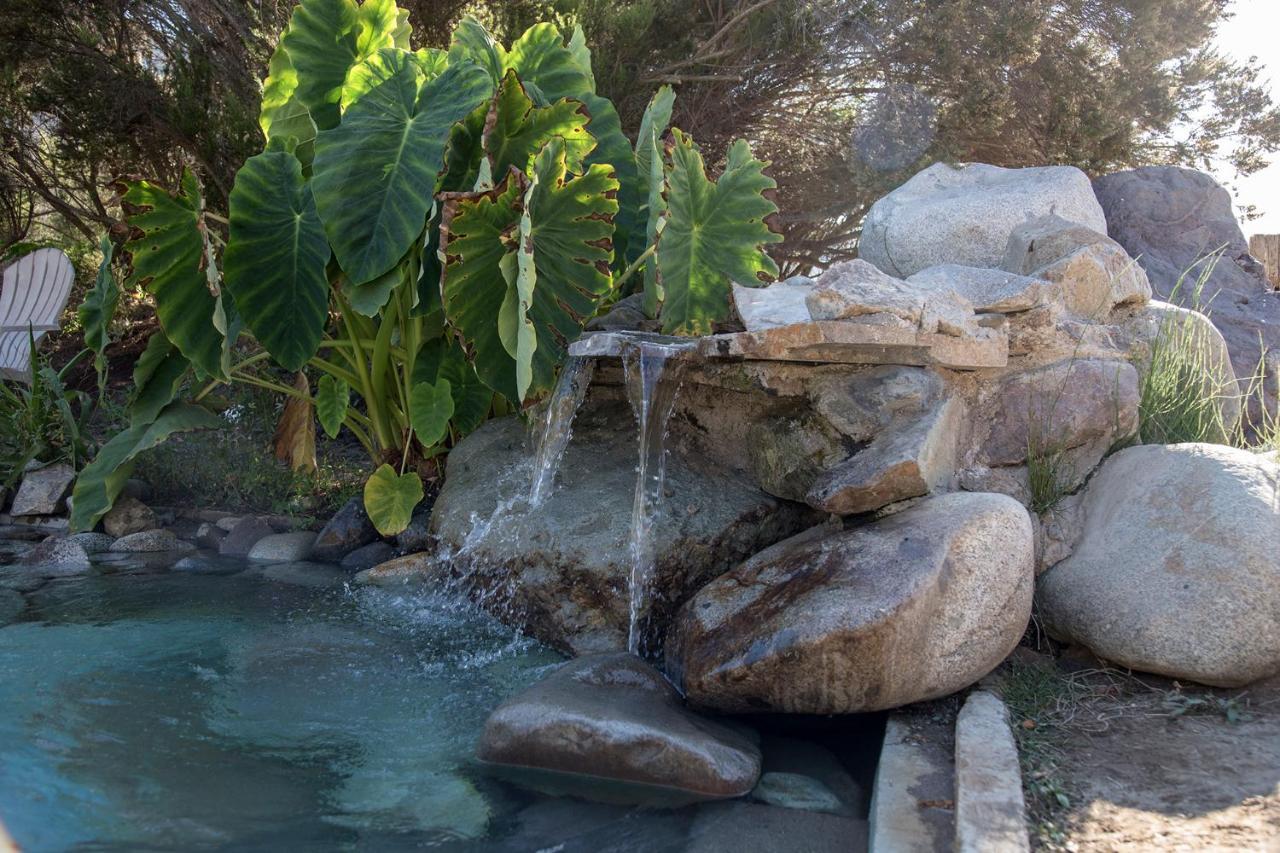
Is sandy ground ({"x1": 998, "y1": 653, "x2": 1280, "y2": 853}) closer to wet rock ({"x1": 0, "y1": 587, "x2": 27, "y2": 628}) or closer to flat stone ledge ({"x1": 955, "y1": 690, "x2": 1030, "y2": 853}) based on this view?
flat stone ledge ({"x1": 955, "y1": 690, "x2": 1030, "y2": 853})

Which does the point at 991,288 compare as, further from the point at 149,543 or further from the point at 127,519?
the point at 127,519

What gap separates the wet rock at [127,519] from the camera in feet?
18.2

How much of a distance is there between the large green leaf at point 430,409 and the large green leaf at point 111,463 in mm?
1090

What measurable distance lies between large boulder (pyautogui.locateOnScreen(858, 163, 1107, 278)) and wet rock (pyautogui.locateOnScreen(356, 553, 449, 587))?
114 inches

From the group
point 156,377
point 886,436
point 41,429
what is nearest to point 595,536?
point 886,436

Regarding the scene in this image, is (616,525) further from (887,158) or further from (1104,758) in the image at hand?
(887,158)

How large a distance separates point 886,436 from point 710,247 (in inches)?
49.4

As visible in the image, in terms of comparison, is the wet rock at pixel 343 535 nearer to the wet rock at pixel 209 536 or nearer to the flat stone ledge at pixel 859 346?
the wet rock at pixel 209 536

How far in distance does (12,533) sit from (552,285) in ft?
11.7

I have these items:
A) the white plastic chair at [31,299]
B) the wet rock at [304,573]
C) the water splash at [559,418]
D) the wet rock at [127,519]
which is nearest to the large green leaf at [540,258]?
the water splash at [559,418]

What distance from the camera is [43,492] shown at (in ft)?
19.1

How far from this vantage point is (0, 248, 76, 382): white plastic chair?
6.85 meters

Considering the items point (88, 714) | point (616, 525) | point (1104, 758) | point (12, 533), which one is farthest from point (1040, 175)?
point (12, 533)

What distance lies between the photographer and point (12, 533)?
5.60 meters
